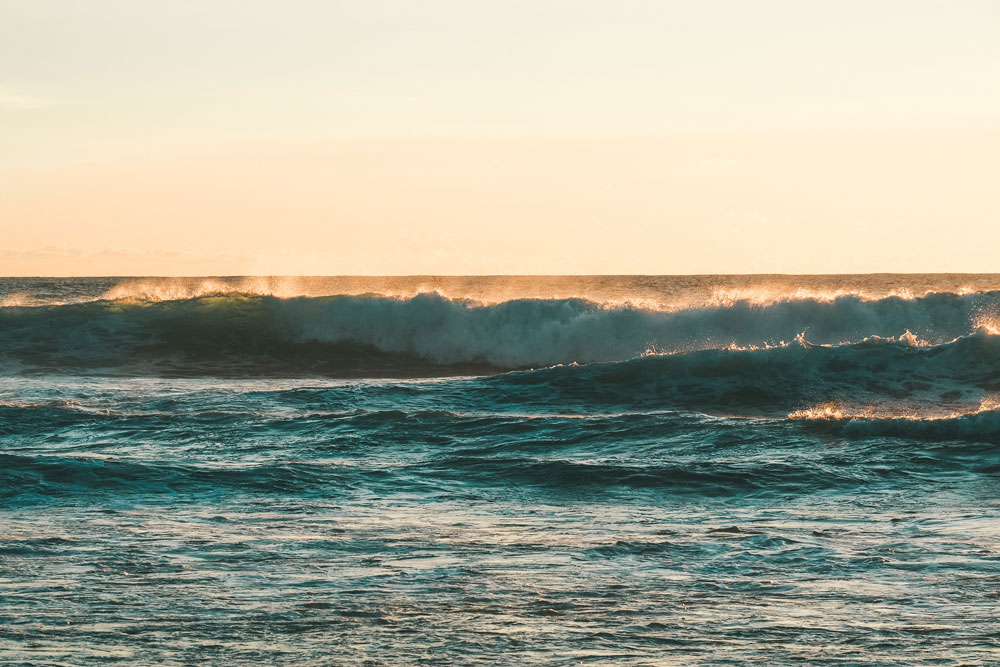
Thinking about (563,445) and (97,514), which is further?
(563,445)

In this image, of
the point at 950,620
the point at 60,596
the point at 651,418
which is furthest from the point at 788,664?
the point at 651,418

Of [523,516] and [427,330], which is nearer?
[523,516]

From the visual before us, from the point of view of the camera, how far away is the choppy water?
533 cm

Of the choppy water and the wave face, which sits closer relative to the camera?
the choppy water

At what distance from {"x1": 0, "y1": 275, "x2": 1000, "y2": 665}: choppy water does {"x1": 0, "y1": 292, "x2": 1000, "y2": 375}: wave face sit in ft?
23.9

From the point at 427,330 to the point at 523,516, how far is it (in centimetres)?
2334

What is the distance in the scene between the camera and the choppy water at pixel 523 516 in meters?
5.33

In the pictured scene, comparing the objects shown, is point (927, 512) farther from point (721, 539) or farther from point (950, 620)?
point (950, 620)

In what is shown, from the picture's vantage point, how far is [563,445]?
1255 cm

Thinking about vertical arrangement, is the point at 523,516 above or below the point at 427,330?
below

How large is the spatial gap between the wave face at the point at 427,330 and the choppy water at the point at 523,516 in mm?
7270

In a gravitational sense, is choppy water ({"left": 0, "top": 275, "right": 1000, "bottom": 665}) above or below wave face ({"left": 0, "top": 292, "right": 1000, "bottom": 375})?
below

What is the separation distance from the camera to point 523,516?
8633 mm

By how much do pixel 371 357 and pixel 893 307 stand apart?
47.5 ft
